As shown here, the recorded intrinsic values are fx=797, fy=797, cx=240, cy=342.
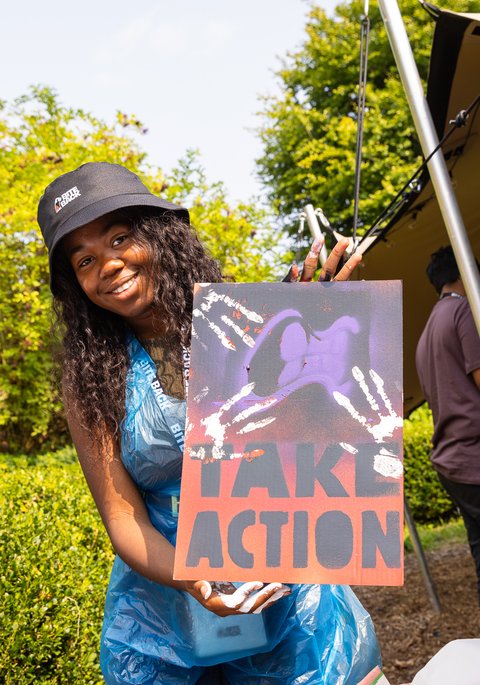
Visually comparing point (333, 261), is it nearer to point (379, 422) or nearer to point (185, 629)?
point (379, 422)

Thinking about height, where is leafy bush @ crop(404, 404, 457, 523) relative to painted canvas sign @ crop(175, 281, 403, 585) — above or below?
below

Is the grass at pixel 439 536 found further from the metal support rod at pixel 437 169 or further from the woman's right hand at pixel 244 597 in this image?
the woman's right hand at pixel 244 597

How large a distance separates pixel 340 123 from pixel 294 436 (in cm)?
1470

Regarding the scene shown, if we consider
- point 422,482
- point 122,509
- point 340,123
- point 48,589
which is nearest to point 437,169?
point 122,509

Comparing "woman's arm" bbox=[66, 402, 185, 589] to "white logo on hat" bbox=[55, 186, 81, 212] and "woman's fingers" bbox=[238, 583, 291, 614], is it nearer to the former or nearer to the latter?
"woman's fingers" bbox=[238, 583, 291, 614]

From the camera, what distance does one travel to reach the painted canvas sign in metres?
1.31


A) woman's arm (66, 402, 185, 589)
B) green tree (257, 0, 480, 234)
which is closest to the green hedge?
woman's arm (66, 402, 185, 589)

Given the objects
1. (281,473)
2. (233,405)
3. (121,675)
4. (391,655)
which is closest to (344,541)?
(281,473)

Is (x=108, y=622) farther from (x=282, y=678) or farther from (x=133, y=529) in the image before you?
(x=282, y=678)

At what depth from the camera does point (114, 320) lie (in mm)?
1765

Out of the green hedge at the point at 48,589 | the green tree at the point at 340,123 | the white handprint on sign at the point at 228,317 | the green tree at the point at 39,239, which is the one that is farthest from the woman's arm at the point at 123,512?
the green tree at the point at 340,123

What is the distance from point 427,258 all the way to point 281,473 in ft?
9.20

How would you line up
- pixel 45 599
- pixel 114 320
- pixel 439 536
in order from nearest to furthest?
pixel 114 320
pixel 45 599
pixel 439 536

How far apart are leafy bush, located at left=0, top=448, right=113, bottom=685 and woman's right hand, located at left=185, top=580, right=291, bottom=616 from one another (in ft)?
4.59
